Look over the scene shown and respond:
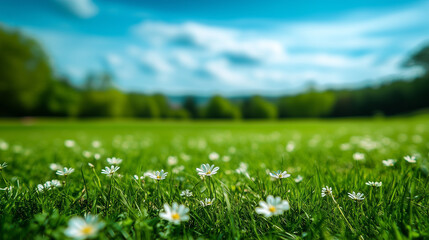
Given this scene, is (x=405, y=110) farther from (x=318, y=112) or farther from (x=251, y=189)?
(x=251, y=189)

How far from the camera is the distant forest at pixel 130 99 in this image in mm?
31781

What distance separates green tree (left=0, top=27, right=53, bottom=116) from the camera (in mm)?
29938

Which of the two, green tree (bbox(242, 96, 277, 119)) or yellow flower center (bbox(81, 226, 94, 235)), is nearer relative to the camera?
yellow flower center (bbox(81, 226, 94, 235))

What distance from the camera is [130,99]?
74562mm

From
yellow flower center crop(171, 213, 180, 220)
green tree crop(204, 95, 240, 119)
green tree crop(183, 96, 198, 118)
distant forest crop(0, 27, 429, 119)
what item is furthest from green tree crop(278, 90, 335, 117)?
yellow flower center crop(171, 213, 180, 220)

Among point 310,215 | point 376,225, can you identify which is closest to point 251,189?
point 310,215

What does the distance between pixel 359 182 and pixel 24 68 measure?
42826 millimetres

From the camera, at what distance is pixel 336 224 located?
113cm

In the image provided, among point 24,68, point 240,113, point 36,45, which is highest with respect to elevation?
point 36,45

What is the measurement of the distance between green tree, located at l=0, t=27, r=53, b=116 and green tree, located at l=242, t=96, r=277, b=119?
60.7m

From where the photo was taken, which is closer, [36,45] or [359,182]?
[359,182]

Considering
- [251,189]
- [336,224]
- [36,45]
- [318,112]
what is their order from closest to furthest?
[336,224] < [251,189] < [36,45] < [318,112]

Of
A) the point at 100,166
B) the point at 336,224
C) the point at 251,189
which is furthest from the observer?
the point at 100,166

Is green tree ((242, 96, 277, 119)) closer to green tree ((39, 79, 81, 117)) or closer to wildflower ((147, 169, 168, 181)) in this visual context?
green tree ((39, 79, 81, 117))
